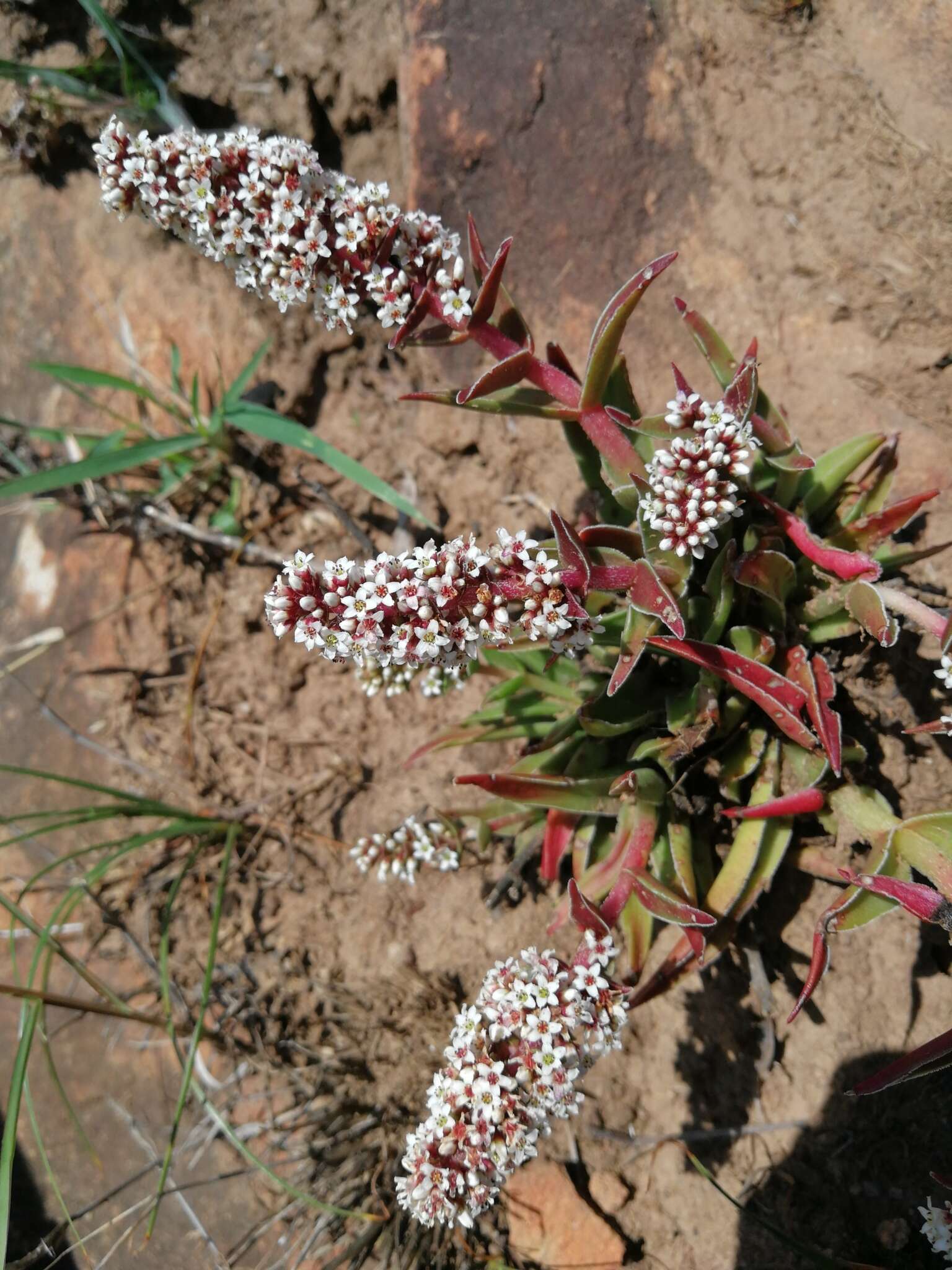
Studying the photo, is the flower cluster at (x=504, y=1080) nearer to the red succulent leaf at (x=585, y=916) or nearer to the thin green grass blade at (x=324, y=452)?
the red succulent leaf at (x=585, y=916)

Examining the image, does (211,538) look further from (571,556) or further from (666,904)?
(666,904)

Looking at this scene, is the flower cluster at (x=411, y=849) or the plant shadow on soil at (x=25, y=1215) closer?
the flower cluster at (x=411, y=849)

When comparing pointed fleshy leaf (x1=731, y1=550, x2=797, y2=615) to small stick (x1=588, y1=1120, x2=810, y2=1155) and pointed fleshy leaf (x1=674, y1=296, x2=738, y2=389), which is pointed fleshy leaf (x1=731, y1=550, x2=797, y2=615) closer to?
pointed fleshy leaf (x1=674, y1=296, x2=738, y2=389)

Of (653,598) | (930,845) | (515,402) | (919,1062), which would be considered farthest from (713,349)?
(919,1062)

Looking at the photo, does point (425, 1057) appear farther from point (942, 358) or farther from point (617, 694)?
point (942, 358)

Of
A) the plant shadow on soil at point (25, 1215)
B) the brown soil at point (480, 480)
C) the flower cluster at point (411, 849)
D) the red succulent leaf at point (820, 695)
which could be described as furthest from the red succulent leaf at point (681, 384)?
the plant shadow on soil at point (25, 1215)

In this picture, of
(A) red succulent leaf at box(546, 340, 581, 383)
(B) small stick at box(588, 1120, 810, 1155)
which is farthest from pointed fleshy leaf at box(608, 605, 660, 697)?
(B) small stick at box(588, 1120, 810, 1155)
